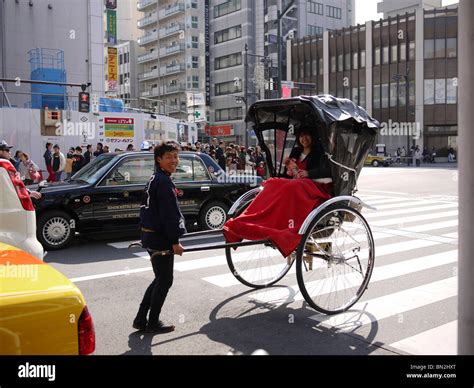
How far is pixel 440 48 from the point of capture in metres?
54.6

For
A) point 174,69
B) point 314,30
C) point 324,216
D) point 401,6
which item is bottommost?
point 324,216

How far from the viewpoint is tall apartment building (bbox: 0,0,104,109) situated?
3122cm

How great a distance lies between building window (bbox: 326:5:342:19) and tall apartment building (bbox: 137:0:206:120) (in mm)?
18384

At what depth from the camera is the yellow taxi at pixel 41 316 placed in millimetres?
2164

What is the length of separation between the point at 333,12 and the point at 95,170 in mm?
71047

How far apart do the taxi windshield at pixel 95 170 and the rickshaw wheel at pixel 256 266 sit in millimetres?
3847

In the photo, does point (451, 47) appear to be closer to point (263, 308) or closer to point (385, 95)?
point (385, 95)

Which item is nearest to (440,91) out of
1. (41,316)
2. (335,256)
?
(335,256)

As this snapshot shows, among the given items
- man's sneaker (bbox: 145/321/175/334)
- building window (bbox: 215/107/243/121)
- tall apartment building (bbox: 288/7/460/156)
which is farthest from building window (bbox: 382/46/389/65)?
man's sneaker (bbox: 145/321/175/334)

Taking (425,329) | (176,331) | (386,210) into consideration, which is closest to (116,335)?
(176,331)

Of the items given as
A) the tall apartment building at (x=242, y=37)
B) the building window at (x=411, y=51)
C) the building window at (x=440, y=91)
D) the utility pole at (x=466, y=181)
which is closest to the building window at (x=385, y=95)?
the building window at (x=411, y=51)
